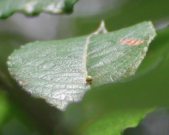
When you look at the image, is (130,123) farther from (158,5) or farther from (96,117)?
(158,5)

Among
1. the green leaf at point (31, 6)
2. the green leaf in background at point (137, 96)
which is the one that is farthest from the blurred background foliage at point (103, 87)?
the green leaf at point (31, 6)

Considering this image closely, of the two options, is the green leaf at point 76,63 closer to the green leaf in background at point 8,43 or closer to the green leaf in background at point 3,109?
the green leaf in background at point 3,109

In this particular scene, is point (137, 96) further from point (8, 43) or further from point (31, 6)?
point (8, 43)

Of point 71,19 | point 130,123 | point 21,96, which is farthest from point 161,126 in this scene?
point 71,19

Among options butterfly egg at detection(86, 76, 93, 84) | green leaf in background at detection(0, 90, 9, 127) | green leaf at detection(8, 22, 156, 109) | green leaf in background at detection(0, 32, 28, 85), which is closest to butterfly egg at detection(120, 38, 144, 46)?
green leaf at detection(8, 22, 156, 109)

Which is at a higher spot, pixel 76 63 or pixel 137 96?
pixel 76 63

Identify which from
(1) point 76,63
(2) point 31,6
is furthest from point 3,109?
(1) point 76,63
